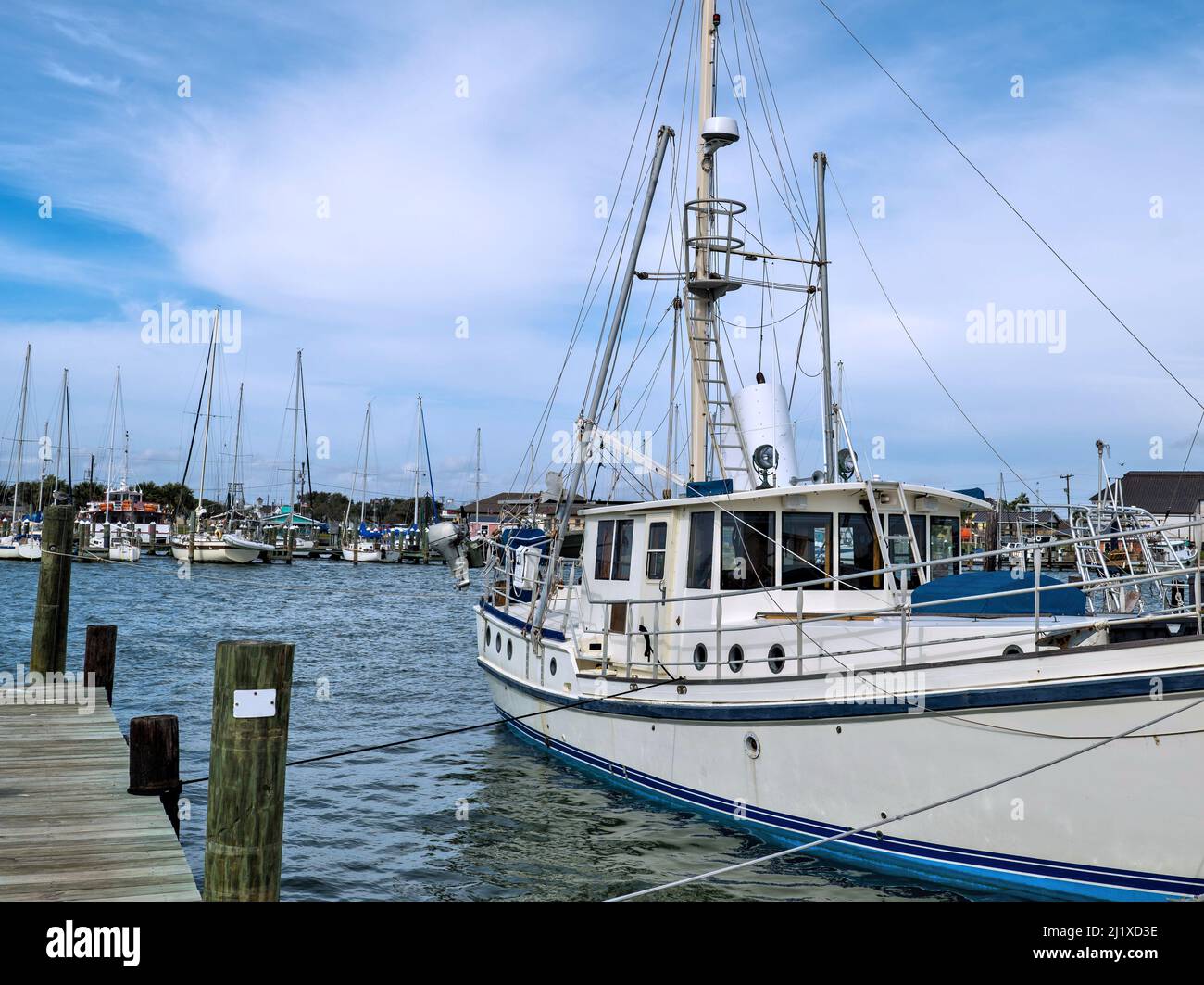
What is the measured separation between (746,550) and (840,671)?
2482mm

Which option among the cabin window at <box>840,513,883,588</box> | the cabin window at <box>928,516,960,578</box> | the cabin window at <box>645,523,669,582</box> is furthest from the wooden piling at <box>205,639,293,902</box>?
the cabin window at <box>928,516,960,578</box>

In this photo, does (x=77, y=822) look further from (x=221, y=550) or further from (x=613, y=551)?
Answer: (x=221, y=550)

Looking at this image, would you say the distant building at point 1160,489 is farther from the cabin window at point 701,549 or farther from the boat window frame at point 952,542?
the cabin window at point 701,549

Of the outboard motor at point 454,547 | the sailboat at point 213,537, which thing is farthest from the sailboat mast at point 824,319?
the sailboat at point 213,537

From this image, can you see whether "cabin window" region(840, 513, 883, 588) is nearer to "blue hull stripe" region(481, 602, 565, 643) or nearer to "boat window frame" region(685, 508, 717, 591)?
"boat window frame" region(685, 508, 717, 591)

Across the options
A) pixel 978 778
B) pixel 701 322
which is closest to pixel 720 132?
pixel 701 322

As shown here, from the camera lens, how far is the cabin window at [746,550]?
11.9 meters

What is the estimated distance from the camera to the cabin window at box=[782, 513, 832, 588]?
1188 cm

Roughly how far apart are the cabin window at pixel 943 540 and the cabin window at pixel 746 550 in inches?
81.9

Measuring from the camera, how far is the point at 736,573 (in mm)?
11977

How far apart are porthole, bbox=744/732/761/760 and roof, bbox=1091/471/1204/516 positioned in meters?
60.7

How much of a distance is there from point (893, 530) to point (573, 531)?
5882mm
